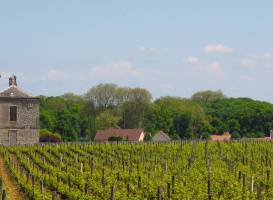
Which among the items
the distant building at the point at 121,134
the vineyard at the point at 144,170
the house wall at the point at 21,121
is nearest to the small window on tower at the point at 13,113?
the house wall at the point at 21,121

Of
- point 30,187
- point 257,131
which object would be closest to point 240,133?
point 257,131

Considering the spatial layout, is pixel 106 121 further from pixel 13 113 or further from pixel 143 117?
pixel 13 113

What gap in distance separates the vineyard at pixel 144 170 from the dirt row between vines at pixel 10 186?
28 centimetres

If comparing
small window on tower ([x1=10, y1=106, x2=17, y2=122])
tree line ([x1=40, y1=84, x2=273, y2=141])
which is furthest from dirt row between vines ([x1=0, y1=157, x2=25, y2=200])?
tree line ([x1=40, y1=84, x2=273, y2=141])

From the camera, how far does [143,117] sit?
9294 cm

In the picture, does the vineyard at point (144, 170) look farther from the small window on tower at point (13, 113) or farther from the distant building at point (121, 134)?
the distant building at point (121, 134)

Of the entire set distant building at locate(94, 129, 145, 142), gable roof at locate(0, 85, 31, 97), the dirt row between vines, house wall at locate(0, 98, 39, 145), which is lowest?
the dirt row between vines

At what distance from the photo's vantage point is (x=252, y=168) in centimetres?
3669

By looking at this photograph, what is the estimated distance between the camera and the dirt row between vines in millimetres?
26245

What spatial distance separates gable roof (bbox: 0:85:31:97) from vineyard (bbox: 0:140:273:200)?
9.92m

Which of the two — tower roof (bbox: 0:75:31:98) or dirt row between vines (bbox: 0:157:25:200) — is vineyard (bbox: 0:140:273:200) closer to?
dirt row between vines (bbox: 0:157:25:200)

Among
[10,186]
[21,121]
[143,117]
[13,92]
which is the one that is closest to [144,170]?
[10,186]

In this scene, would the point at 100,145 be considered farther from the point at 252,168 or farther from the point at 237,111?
the point at 237,111

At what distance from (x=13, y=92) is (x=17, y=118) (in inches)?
90.8
